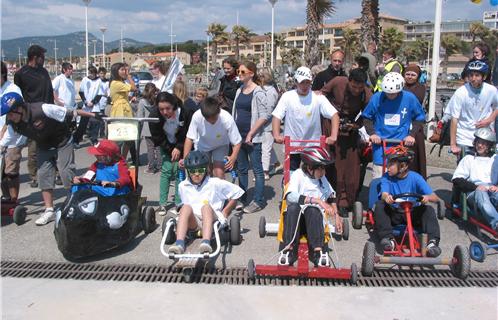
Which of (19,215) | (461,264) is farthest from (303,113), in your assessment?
(19,215)

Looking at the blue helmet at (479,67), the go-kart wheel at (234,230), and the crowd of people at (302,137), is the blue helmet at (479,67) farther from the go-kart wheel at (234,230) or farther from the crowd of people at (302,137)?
the go-kart wheel at (234,230)

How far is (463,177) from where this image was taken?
6.23 meters

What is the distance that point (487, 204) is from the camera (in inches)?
222

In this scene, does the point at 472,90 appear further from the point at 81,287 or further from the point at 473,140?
the point at 81,287

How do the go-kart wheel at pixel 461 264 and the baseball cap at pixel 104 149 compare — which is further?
the baseball cap at pixel 104 149

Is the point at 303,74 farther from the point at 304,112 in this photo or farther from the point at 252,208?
the point at 252,208

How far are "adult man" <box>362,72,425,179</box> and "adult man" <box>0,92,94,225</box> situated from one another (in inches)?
164

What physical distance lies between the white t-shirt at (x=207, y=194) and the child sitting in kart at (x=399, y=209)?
168 cm

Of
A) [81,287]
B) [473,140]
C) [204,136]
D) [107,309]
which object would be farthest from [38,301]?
[473,140]

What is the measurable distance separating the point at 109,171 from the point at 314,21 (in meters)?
13.1

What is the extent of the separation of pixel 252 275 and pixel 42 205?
436cm

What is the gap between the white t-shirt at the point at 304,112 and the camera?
6254mm

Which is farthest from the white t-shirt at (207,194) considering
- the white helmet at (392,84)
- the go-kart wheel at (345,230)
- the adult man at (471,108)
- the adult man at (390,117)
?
the adult man at (471,108)

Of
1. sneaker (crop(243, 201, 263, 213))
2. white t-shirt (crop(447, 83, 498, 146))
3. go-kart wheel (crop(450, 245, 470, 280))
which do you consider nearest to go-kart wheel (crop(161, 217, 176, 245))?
sneaker (crop(243, 201, 263, 213))
